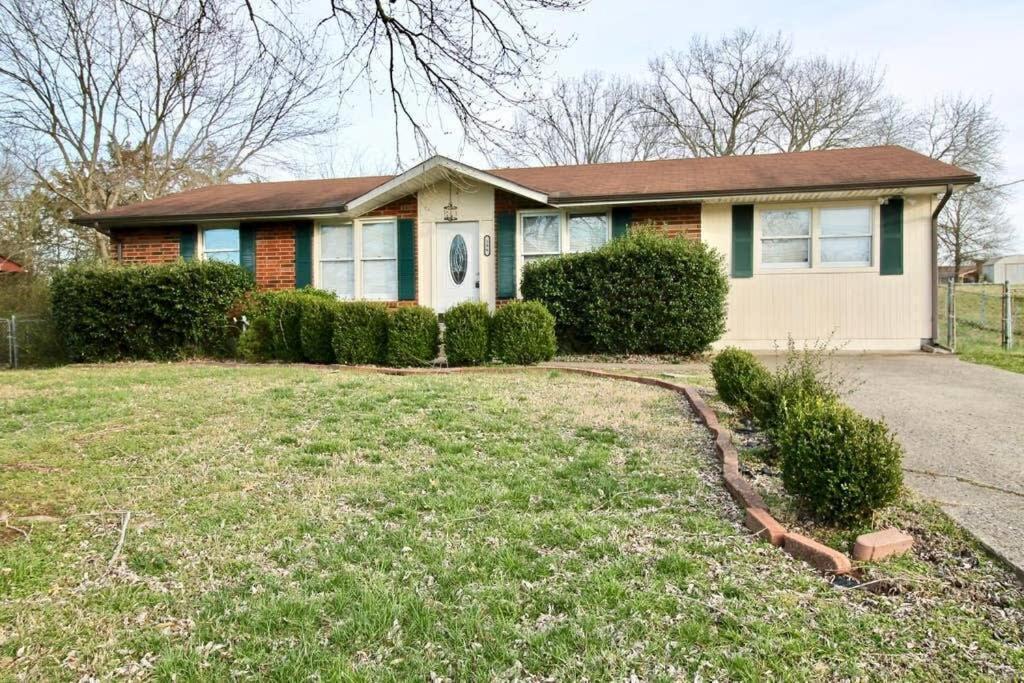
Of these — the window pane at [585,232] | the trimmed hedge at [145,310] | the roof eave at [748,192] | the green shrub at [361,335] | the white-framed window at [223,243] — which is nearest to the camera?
the green shrub at [361,335]

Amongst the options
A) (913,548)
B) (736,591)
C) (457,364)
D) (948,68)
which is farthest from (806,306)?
(948,68)

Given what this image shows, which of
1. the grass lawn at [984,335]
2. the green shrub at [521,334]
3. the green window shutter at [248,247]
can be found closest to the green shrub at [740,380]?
the green shrub at [521,334]

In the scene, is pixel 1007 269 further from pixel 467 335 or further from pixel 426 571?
pixel 426 571

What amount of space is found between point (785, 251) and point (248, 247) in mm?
10241

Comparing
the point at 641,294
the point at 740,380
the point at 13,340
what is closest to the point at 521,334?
the point at 641,294

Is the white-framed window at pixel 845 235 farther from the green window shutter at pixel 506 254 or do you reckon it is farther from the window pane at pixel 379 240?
the window pane at pixel 379 240

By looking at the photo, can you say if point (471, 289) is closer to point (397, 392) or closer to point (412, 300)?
point (412, 300)

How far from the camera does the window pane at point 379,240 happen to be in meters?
12.2

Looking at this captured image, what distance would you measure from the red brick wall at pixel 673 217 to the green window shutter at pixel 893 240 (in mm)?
3123

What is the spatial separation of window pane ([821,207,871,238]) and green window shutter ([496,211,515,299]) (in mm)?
5498

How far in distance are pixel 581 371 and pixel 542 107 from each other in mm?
3225

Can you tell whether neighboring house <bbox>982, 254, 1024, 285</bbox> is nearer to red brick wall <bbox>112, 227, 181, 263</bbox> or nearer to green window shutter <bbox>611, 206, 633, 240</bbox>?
green window shutter <bbox>611, 206, 633, 240</bbox>

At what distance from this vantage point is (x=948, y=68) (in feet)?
57.6

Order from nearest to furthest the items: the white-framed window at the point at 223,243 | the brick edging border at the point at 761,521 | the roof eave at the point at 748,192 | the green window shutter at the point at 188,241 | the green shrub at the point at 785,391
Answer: the brick edging border at the point at 761,521
the green shrub at the point at 785,391
the roof eave at the point at 748,192
the white-framed window at the point at 223,243
the green window shutter at the point at 188,241
